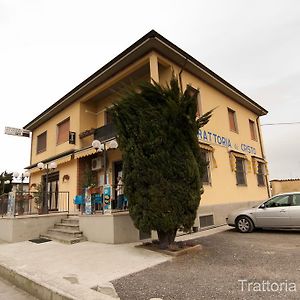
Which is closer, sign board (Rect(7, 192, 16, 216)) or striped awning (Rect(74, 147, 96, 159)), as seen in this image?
sign board (Rect(7, 192, 16, 216))

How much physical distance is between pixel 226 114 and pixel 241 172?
128 inches

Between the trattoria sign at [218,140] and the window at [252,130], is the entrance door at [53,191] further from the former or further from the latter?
the window at [252,130]

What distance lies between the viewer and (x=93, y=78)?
11922mm

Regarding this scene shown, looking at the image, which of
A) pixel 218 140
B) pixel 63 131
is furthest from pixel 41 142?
pixel 218 140

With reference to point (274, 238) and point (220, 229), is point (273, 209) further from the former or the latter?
point (220, 229)

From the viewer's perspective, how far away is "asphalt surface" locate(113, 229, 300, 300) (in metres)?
3.78

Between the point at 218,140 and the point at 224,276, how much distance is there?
8.45 meters

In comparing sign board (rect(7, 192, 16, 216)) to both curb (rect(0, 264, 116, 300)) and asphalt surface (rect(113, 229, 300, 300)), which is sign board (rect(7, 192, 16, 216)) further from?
asphalt surface (rect(113, 229, 300, 300))

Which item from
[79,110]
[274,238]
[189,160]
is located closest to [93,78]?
[79,110]

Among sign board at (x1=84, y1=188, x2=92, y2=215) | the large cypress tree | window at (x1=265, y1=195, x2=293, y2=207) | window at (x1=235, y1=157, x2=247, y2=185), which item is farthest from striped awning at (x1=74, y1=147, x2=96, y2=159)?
window at (x1=235, y1=157, x2=247, y2=185)

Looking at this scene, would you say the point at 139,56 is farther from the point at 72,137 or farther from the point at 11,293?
the point at 11,293

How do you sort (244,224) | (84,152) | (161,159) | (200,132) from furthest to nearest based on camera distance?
(84,152) < (200,132) < (244,224) < (161,159)

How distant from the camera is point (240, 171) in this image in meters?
14.0

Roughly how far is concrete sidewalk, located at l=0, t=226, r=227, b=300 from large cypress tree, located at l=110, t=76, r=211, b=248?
87cm
